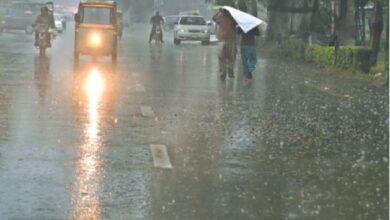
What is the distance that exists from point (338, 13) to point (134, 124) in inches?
1023

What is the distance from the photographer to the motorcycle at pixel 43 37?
29766 mm

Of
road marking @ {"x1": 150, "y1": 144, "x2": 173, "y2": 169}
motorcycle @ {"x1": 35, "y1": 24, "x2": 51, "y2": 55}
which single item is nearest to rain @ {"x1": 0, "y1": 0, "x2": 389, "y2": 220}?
road marking @ {"x1": 150, "y1": 144, "x2": 173, "y2": 169}

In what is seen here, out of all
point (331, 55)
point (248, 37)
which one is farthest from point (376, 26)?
point (248, 37)

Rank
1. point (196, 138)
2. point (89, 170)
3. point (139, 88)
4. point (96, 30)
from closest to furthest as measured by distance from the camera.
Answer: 1. point (89, 170)
2. point (196, 138)
3. point (139, 88)
4. point (96, 30)

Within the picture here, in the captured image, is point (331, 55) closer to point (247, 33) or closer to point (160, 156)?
point (247, 33)

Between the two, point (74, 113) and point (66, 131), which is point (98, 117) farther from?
point (66, 131)

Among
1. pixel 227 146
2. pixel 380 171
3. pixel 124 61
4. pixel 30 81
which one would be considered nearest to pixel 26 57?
pixel 124 61

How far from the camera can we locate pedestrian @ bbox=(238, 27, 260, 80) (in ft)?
72.0

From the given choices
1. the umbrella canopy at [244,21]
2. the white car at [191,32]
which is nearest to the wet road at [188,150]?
the umbrella canopy at [244,21]

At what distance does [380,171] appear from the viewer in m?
9.48

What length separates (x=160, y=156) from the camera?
9969 millimetres

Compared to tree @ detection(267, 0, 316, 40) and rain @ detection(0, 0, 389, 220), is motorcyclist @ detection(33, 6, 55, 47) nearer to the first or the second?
rain @ detection(0, 0, 389, 220)

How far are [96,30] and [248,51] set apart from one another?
694 centimetres

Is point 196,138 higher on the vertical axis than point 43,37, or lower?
higher
